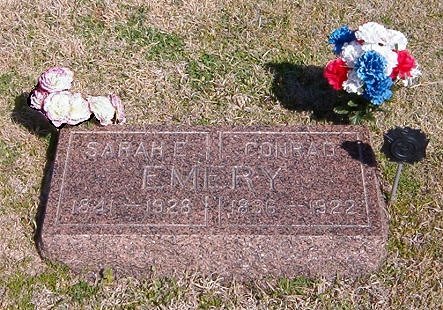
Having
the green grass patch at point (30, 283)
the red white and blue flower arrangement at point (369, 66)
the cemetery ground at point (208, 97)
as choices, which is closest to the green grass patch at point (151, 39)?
the cemetery ground at point (208, 97)

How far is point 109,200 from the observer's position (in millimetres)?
3570

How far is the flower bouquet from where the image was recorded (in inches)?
153

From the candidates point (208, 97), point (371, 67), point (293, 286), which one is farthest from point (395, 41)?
point (293, 286)

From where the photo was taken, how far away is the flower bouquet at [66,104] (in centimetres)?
388

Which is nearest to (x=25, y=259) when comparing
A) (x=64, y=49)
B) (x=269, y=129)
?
(x=269, y=129)

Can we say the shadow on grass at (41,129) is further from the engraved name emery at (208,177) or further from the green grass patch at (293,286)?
the green grass patch at (293,286)

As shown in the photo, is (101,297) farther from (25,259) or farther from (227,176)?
(227,176)

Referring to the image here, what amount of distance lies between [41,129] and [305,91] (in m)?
1.79

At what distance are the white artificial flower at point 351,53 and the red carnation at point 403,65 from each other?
0.74 ft

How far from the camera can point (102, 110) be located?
3895mm

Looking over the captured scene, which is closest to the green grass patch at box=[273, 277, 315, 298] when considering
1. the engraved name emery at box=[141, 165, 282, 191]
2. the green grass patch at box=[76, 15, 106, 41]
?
the engraved name emery at box=[141, 165, 282, 191]

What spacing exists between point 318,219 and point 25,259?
1608 millimetres

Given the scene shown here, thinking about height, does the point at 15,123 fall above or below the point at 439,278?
below

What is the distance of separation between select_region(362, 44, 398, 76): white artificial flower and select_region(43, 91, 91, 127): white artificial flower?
1.68m
